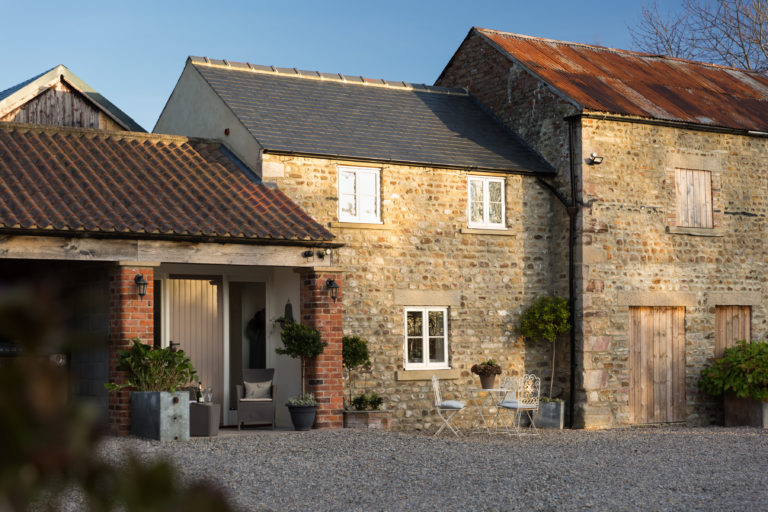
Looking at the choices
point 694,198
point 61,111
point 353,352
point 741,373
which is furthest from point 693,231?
point 61,111

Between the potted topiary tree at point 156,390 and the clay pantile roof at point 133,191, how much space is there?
1.58m

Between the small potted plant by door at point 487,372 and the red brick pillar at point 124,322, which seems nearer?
the red brick pillar at point 124,322

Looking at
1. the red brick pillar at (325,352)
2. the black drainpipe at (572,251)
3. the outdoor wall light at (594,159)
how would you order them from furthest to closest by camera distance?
the outdoor wall light at (594,159) → the black drainpipe at (572,251) → the red brick pillar at (325,352)

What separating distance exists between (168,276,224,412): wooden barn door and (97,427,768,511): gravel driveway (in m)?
2.15

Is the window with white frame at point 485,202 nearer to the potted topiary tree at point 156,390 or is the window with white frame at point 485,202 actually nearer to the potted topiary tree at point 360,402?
the potted topiary tree at point 360,402

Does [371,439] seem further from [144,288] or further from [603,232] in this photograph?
[603,232]

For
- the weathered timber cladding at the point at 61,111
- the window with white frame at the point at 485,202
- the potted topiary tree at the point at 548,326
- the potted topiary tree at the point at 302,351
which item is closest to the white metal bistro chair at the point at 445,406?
the potted topiary tree at the point at 548,326

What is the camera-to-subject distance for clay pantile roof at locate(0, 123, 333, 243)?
12.2 m

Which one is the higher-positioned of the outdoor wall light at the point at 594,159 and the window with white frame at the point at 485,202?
the outdoor wall light at the point at 594,159

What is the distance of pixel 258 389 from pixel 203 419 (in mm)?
1702

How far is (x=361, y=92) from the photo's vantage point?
58.7 feet

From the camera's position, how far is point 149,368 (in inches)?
469

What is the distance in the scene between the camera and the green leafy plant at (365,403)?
14227 mm

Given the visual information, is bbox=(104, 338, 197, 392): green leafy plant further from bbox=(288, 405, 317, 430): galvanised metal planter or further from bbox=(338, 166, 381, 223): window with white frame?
bbox=(338, 166, 381, 223): window with white frame
